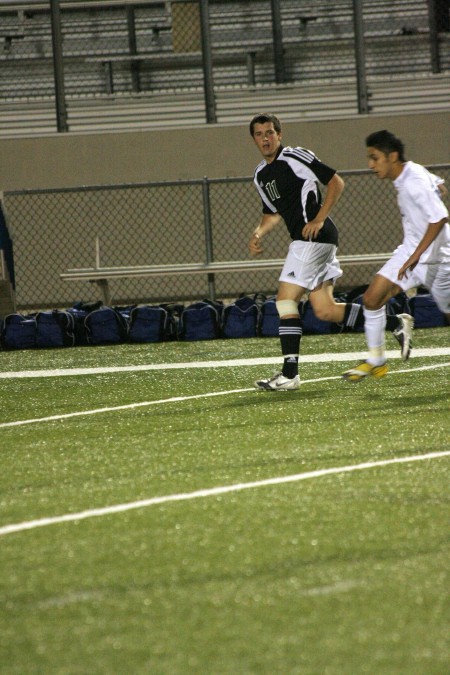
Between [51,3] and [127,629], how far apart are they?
1364 cm

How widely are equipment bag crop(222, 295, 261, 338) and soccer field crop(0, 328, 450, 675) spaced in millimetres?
4194

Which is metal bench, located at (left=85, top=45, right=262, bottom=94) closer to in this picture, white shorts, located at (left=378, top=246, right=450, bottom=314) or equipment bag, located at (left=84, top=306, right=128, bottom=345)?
equipment bag, located at (left=84, top=306, right=128, bottom=345)

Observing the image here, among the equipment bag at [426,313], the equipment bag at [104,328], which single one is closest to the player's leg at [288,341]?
the equipment bag at [426,313]

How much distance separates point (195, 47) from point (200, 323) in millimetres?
8613

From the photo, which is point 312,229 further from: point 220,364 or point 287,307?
point 220,364

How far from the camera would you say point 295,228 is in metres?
7.60

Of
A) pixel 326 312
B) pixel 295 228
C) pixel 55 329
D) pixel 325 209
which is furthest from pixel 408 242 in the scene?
pixel 55 329

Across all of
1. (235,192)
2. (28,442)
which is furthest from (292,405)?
(235,192)

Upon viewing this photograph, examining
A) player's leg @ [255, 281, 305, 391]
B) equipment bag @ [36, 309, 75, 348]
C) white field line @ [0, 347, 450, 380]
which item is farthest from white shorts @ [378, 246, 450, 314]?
equipment bag @ [36, 309, 75, 348]

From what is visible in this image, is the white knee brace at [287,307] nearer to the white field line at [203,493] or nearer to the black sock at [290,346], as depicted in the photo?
the black sock at [290,346]

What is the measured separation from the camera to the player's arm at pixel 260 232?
7.70m

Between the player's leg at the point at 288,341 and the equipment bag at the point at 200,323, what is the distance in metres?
3.94

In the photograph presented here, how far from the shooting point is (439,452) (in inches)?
191

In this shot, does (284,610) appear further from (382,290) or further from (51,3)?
(51,3)
